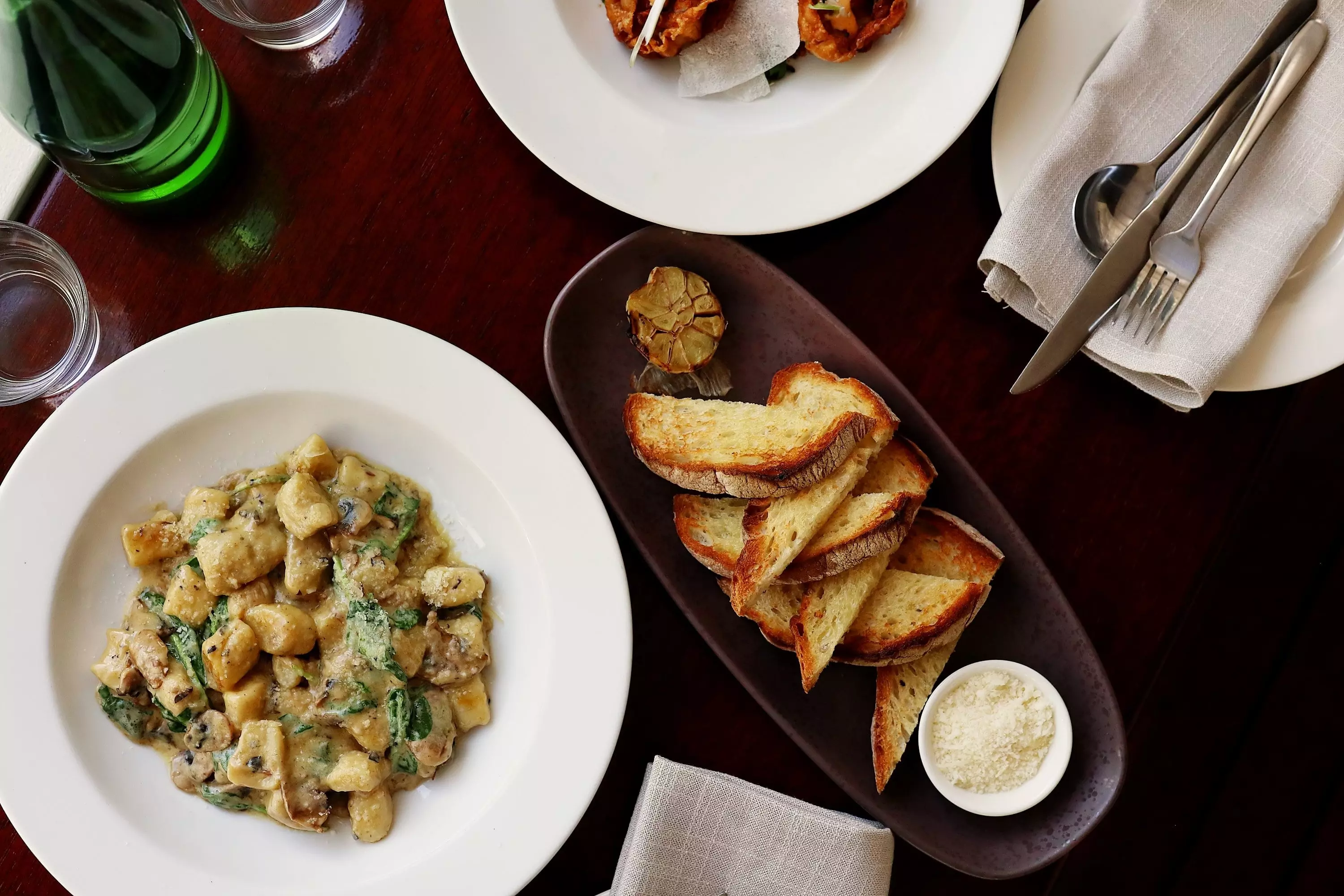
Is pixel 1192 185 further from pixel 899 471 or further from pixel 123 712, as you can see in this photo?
pixel 123 712

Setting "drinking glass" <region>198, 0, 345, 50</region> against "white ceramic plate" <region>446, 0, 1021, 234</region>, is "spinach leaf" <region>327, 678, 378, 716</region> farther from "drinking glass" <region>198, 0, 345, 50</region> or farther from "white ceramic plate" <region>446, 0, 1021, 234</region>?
"drinking glass" <region>198, 0, 345, 50</region>

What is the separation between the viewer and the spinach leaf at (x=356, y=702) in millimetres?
1472

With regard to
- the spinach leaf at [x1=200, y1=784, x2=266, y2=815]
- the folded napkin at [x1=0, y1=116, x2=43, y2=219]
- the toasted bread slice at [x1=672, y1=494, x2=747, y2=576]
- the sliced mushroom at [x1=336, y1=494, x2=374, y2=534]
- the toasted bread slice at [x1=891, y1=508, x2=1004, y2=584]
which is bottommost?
the spinach leaf at [x1=200, y1=784, x2=266, y2=815]

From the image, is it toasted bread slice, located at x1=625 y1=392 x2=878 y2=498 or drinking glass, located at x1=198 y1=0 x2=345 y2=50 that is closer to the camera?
toasted bread slice, located at x1=625 y1=392 x2=878 y2=498

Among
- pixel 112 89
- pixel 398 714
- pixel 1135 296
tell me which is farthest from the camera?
pixel 1135 296

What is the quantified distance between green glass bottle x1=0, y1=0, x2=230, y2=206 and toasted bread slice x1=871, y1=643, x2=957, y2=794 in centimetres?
140

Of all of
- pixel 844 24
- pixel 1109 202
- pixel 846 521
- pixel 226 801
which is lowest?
pixel 226 801

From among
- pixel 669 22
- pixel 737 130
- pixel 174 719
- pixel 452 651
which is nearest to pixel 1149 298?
pixel 737 130

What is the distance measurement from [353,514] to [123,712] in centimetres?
47

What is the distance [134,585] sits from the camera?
61.2 inches

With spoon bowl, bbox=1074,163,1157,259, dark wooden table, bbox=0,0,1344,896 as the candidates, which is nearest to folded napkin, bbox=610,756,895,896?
dark wooden table, bbox=0,0,1344,896

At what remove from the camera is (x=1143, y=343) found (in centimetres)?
157

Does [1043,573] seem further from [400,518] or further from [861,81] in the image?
[400,518]

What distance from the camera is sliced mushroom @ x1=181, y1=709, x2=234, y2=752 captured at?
1482 millimetres
